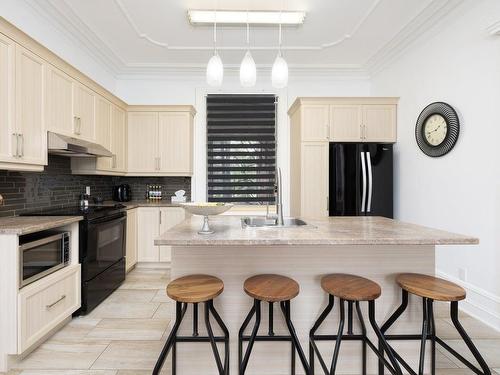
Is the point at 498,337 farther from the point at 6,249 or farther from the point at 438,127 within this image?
the point at 6,249

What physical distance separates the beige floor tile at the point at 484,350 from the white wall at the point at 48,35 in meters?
4.48

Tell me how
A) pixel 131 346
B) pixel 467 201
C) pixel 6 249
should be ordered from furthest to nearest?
pixel 467 201
pixel 131 346
pixel 6 249

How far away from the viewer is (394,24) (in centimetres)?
338

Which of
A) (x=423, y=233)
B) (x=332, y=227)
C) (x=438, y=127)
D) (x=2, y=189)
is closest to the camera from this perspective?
(x=423, y=233)

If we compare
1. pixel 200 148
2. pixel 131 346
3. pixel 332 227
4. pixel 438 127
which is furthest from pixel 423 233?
pixel 200 148

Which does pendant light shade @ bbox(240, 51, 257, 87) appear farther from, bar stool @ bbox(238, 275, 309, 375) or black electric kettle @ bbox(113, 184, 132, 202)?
black electric kettle @ bbox(113, 184, 132, 202)

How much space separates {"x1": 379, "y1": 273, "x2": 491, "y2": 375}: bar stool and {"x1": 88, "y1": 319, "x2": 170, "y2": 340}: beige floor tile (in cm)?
173

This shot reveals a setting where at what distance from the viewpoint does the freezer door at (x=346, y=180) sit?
3.74 metres

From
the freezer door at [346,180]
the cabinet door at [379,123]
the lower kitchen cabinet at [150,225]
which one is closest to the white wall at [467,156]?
the cabinet door at [379,123]

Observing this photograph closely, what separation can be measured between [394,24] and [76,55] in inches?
152

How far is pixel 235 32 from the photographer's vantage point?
3.52 metres

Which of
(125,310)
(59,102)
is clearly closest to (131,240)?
(125,310)

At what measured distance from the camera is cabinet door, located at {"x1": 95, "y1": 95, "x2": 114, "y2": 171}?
137 inches

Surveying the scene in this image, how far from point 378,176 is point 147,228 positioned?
321 centimetres
